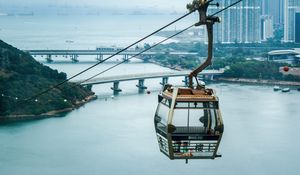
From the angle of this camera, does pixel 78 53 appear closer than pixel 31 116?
No

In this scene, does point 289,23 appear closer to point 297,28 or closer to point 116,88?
point 297,28

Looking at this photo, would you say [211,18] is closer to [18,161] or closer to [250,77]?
[18,161]

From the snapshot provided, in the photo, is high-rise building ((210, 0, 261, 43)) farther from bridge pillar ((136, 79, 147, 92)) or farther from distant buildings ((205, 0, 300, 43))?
bridge pillar ((136, 79, 147, 92))

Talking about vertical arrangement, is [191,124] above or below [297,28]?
below

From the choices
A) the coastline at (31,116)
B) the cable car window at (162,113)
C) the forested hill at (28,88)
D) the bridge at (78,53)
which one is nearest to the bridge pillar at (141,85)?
the forested hill at (28,88)

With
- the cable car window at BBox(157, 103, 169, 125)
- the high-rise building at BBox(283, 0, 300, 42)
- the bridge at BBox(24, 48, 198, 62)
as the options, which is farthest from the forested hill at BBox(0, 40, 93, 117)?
the high-rise building at BBox(283, 0, 300, 42)

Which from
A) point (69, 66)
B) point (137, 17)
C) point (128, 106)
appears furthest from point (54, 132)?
point (137, 17)

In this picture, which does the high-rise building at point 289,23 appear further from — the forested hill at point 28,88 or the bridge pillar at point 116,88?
the forested hill at point 28,88

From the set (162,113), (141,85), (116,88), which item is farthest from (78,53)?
(162,113)
